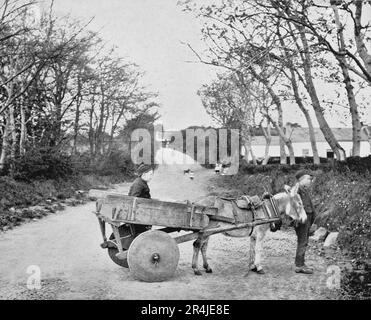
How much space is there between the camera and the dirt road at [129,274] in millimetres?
5500

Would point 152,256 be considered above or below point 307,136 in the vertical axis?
below

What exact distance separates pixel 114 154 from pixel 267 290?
29.6 metres

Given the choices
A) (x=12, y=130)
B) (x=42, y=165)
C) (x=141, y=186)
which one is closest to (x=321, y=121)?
(x=141, y=186)

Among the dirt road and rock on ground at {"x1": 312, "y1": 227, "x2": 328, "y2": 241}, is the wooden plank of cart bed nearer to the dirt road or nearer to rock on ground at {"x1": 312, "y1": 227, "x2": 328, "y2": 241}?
the dirt road

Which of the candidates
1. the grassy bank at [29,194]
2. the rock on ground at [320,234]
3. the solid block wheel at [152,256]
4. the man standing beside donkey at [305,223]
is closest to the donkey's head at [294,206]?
the man standing beside donkey at [305,223]

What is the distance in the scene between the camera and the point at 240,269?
22.8 feet

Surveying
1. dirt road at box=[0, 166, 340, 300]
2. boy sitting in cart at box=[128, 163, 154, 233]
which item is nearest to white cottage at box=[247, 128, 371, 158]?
dirt road at box=[0, 166, 340, 300]

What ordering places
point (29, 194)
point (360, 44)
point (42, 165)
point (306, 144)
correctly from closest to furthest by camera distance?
point (360, 44), point (29, 194), point (42, 165), point (306, 144)

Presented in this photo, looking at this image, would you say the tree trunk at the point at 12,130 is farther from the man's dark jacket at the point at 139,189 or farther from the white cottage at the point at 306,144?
the white cottage at the point at 306,144

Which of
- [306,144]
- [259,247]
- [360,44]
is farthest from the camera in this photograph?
[306,144]

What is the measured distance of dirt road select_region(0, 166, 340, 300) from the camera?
5.50m

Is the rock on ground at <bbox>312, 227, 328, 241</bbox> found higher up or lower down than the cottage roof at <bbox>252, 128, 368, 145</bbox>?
lower down

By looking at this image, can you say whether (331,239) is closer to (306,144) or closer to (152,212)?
(152,212)

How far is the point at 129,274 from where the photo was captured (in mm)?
6391
